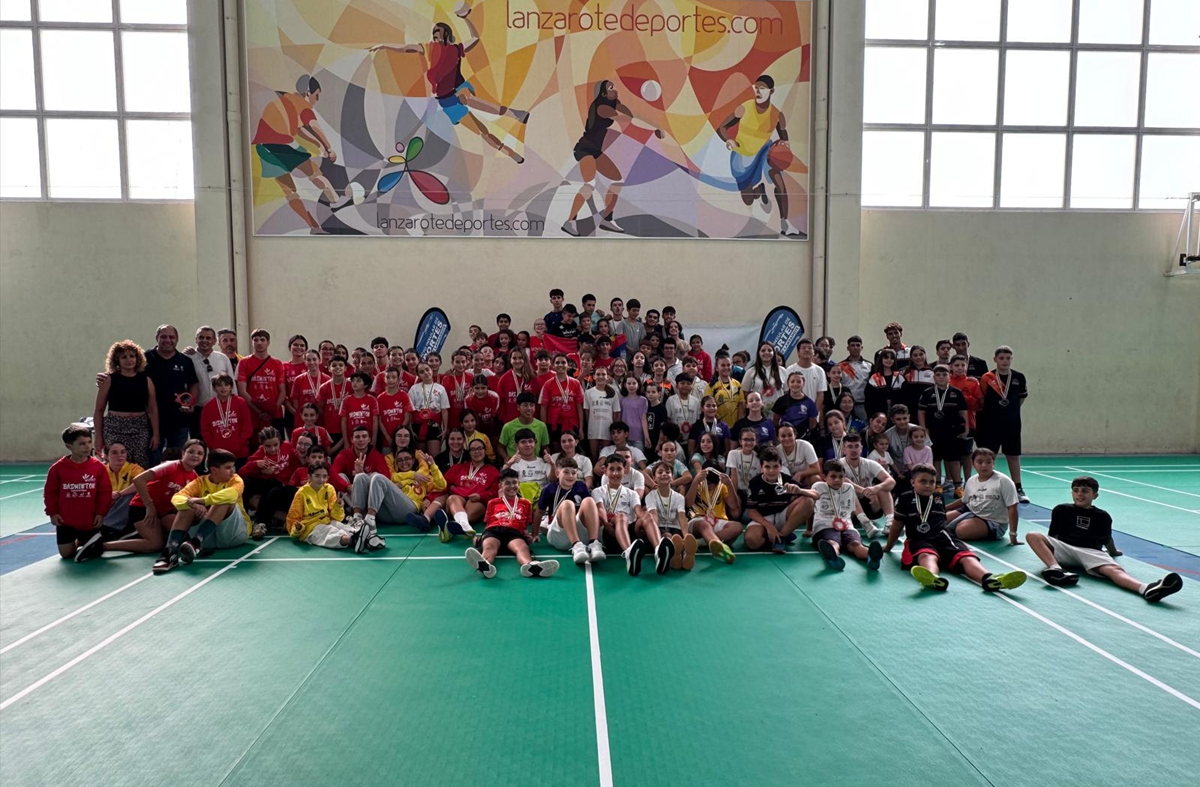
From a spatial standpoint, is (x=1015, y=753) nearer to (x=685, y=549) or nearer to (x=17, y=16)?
(x=685, y=549)

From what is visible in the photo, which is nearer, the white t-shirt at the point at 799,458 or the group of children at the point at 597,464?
the group of children at the point at 597,464

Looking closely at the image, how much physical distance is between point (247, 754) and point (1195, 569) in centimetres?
847

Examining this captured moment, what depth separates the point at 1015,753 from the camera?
12.1 ft

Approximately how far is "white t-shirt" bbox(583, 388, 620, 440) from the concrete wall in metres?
9.25

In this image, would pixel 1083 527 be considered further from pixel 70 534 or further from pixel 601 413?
pixel 70 534

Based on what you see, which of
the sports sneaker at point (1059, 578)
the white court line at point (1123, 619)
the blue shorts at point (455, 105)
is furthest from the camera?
the blue shorts at point (455, 105)

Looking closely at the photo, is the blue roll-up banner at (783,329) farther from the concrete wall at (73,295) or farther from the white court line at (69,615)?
the concrete wall at (73,295)

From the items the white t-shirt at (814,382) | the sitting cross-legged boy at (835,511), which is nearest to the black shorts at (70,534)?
the sitting cross-legged boy at (835,511)

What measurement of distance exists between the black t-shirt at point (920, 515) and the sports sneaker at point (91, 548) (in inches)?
323

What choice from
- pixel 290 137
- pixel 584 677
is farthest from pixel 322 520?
pixel 290 137

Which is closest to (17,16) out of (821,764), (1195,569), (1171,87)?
(821,764)

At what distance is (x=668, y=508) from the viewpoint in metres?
7.46

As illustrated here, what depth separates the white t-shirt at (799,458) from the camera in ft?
27.6

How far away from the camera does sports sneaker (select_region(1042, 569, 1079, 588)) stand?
634 cm
